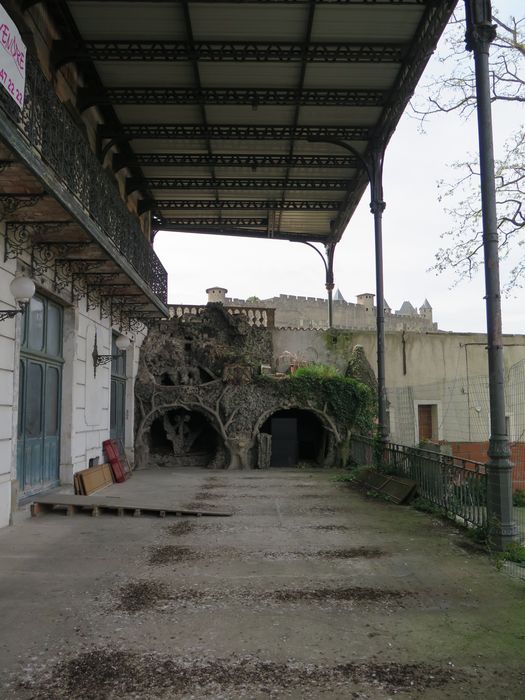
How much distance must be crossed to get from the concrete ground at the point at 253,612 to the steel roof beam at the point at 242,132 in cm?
914

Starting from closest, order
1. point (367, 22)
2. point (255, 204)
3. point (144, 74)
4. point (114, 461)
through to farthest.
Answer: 1. point (367, 22)
2. point (144, 74)
3. point (114, 461)
4. point (255, 204)

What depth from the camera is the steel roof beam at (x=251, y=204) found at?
18.9 m

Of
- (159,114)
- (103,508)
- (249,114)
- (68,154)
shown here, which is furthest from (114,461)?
(249,114)

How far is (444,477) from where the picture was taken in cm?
891

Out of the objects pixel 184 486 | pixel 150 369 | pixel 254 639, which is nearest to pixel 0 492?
pixel 254 639

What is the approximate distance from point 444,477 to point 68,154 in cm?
735

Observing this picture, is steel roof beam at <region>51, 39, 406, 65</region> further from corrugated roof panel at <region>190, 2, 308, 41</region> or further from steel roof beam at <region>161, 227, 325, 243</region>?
steel roof beam at <region>161, 227, 325, 243</region>

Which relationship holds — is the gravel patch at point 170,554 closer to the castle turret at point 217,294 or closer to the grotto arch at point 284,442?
the grotto arch at point 284,442

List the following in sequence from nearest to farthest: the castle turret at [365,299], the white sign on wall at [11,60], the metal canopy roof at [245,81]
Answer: the white sign on wall at [11,60] < the metal canopy roof at [245,81] < the castle turret at [365,299]

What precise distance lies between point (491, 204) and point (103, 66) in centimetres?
807

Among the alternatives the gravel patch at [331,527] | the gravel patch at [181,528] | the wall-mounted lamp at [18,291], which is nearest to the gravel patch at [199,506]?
the gravel patch at [181,528]

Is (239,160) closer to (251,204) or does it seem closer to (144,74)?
(251,204)

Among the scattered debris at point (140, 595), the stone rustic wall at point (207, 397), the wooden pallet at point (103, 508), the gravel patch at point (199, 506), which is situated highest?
the stone rustic wall at point (207, 397)

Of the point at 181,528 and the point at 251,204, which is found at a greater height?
the point at 251,204
